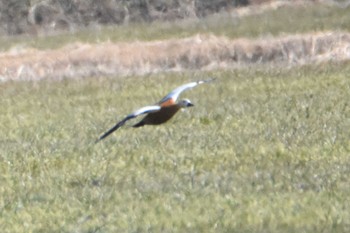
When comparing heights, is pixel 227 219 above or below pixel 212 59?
above

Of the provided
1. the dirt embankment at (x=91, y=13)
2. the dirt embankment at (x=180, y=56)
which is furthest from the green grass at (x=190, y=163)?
→ the dirt embankment at (x=91, y=13)

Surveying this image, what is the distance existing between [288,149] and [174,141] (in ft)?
5.94

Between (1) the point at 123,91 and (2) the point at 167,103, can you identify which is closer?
(2) the point at 167,103

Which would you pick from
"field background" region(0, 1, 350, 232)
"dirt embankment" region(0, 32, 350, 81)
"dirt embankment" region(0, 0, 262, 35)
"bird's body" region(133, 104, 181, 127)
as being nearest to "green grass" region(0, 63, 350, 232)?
"field background" region(0, 1, 350, 232)

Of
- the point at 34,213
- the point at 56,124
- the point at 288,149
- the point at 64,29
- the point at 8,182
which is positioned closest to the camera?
the point at 34,213

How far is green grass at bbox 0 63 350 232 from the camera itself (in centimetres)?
964

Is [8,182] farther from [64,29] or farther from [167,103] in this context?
[64,29]

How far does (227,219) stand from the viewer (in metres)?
9.38

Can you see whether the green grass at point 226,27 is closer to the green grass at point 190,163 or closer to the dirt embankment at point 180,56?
the dirt embankment at point 180,56

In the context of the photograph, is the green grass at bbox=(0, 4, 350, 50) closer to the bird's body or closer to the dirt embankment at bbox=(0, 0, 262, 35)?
the dirt embankment at bbox=(0, 0, 262, 35)

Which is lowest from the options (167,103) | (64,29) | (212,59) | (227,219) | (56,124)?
(64,29)

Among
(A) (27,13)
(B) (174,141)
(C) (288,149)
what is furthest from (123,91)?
(A) (27,13)

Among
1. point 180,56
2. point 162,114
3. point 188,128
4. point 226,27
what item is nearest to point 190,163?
point 162,114

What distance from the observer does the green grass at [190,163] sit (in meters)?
9.64
